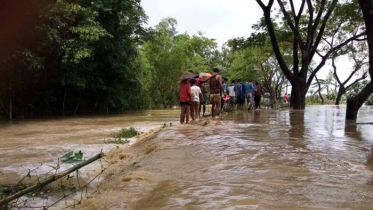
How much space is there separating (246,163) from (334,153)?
5.00 ft

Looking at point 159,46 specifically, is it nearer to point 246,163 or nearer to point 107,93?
point 107,93

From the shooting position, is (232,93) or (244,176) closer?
(244,176)

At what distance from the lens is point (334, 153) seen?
5156mm

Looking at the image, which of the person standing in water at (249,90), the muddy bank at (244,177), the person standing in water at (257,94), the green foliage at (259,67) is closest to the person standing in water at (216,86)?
the muddy bank at (244,177)

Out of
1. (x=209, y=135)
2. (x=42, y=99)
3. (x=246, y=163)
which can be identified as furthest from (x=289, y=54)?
(x=246, y=163)

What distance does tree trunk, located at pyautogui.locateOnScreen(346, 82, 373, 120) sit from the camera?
32.6 feet

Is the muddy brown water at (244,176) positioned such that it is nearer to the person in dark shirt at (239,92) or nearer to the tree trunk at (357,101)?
the tree trunk at (357,101)

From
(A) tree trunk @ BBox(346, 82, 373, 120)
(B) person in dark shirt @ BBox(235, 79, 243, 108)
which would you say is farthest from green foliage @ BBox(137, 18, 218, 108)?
(A) tree trunk @ BBox(346, 82, 373, 120)

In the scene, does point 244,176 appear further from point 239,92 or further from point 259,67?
point 259,67

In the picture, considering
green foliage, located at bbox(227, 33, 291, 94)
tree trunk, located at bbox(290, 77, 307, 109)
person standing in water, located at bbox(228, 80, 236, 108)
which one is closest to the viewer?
person standing in water, located at bbox(228, 80, 236, 108)

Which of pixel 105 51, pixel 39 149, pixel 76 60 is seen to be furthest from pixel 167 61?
pixel 39 149

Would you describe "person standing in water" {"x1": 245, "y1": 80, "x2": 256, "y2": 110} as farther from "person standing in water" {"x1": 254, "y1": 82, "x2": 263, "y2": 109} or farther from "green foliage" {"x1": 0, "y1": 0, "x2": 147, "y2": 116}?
"green foliage" {"x1": 0, "y1": 0, "x2": 147, "y2": 116}

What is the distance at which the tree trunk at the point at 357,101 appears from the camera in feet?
32.6

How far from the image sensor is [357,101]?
→ 34.4 ft
